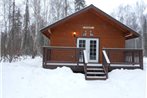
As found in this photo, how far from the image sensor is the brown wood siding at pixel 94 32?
16.6 meters

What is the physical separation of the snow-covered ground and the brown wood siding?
3723 millimetres

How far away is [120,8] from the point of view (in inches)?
2307

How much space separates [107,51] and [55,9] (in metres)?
24.3

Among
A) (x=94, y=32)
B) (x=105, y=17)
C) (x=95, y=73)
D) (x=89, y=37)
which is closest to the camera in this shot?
(x=95, y=73)

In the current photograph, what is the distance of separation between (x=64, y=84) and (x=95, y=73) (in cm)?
256

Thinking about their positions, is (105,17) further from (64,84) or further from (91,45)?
(64,84)

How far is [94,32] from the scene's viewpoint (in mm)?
16766

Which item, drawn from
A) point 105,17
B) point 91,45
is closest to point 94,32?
point 91,45

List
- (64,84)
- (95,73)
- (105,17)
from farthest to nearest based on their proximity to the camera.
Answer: (105,17), (95,73), (64,84)

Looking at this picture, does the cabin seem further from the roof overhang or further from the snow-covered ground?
the snow-covered ground

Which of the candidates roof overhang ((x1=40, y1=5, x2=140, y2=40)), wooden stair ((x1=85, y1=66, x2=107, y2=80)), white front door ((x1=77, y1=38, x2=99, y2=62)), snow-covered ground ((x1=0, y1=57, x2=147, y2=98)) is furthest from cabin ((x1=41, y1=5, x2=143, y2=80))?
snow-covered ground ((x1=0, y1=57, x2=147, y2=98))

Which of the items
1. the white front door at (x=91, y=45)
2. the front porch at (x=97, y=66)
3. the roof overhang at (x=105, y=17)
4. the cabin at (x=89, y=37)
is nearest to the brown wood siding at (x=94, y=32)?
the cabin at (x=89, y=37)

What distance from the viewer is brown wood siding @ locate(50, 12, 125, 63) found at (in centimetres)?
1664

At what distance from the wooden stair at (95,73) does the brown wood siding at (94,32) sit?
9.76ft
